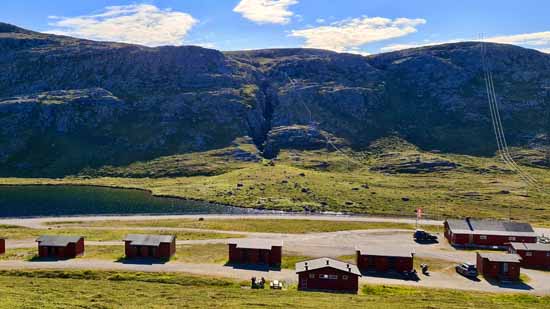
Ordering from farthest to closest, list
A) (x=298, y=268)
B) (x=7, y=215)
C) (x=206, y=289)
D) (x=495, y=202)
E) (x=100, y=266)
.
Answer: (x=495, y=202)
(x=7, y=215)
(x=100, y=266)
(x=298, y=268)
(x=206, y=289)

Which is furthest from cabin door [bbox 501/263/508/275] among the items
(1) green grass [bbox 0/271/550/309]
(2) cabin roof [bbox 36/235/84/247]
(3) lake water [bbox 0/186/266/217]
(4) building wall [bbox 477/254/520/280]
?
(3) lake water [bbox 0/186/266/217]

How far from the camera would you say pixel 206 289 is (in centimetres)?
6119

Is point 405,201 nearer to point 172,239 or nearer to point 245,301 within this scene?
point 172,239

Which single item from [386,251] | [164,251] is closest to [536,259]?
[386,251]

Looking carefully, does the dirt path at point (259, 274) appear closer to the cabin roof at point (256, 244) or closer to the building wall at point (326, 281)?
the building wall at point (326, 281)

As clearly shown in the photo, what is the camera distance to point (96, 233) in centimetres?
9900

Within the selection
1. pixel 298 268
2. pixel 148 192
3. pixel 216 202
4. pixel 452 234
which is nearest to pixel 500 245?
pixel 452 234

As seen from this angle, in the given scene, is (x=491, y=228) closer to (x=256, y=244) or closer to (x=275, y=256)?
(x=275, y=256)

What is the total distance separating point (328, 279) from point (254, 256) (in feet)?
49.9

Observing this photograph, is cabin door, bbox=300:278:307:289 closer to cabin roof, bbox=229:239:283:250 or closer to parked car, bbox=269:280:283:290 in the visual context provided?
parked car, bbox=269:280:283:290

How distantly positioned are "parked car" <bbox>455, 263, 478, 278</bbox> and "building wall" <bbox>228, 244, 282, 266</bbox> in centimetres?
2778

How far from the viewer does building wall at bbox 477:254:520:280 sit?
236 ft

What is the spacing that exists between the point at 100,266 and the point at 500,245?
71948mm

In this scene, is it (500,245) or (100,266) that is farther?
(500,245)
